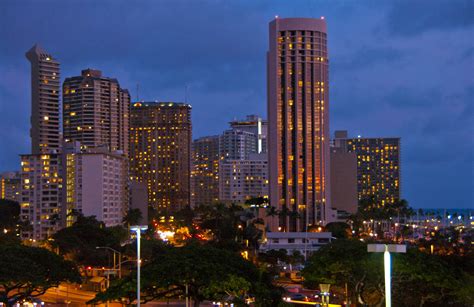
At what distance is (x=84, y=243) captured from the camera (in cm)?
11544

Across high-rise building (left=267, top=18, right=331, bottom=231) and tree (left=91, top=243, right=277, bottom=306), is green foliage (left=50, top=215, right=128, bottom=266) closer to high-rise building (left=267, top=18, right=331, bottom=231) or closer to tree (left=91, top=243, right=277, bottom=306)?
high-rise building (left=267, top=18, right=331, bottom=231)

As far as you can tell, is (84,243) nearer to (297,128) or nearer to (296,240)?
(296,240)

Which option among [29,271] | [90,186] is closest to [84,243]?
[29,271]

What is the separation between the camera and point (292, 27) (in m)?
170

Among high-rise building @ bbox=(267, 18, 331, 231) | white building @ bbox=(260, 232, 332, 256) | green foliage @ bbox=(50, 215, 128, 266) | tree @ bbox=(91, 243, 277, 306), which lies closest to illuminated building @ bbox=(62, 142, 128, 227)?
high-rise building @ bbox=(267, 18, 331, 231)

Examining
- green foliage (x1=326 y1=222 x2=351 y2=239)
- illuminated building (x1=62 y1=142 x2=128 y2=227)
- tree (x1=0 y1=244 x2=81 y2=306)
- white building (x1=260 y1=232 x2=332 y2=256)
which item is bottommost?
white building (x1=260 y1=232 x2=332 y2=256)

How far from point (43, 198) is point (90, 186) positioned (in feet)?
53.5

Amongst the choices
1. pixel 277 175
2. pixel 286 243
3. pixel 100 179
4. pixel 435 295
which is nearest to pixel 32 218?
pixel 100 179

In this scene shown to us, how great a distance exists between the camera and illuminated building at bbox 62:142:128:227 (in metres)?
187

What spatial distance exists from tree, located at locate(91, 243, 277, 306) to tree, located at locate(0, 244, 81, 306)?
8419 mm

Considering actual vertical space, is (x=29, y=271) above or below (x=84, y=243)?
above

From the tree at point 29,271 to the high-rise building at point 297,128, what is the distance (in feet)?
372

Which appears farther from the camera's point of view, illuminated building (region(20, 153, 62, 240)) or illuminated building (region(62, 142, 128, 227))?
illuminated building (region(20, 153, 62, 240))

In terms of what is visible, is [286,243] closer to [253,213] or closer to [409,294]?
[253,213]
